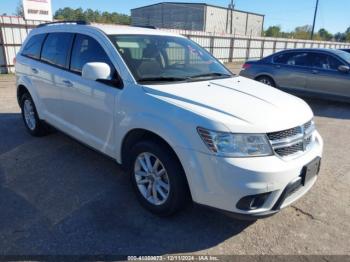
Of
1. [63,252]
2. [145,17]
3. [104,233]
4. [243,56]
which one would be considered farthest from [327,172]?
[145,17]

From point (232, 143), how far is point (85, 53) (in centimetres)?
228

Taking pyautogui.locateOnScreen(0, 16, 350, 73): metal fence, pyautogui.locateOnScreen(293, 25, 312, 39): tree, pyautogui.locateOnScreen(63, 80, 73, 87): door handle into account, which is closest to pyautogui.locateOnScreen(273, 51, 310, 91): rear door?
pyautogui.locateOnScreen(63, 80, 73, 87): door handle

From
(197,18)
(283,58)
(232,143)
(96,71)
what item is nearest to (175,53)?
(96,71)

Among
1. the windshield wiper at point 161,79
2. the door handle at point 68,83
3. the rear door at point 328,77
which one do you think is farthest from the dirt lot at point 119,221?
the rear door at point 328,77

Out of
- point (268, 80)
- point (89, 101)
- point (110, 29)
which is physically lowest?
point (268, 80)

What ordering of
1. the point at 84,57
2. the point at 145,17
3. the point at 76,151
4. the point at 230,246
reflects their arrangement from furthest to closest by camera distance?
the point at 145,17, the point at 76,151, the point at 84,57, the point at 230,246

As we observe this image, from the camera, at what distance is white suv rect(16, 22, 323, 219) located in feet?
8.27

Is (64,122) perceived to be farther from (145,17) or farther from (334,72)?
(145,17)

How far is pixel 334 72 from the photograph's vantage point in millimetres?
8211

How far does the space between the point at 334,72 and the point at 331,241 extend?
256 inches

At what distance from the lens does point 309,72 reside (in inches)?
337

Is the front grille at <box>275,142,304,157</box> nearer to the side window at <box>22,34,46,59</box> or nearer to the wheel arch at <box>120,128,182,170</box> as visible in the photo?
the wheel arch at <box>120,128,182,170</box>

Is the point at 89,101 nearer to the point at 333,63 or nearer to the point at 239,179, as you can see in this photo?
the point at 239,179

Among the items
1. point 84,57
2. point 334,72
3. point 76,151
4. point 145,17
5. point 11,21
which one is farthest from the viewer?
point 145,17
